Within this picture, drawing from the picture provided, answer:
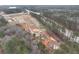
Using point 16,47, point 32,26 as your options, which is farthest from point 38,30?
point 16,47

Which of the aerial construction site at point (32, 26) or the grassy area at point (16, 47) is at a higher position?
the aerial construction site at point (32, 26)

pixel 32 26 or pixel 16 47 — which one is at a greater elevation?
pixel 32 26

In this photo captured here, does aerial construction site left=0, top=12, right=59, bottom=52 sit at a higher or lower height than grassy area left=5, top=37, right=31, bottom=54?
higher

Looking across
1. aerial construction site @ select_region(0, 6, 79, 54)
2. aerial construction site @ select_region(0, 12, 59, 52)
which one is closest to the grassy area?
aerial construction site @ select_region(0, 6, 79, 54)

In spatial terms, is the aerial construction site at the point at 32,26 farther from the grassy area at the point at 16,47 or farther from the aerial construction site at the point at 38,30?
the grassy area at the point at 16,47

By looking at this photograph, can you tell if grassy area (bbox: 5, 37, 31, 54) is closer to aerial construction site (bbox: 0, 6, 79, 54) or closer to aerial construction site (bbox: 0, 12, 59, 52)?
aerial construction site (bbox: 0, 6, 79, 54)

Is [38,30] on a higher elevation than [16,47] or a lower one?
higher

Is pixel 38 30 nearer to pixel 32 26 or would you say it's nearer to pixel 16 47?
pixel 32 26

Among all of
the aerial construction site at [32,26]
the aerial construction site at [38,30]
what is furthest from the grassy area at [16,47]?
the aerial construction site at [32,26]
